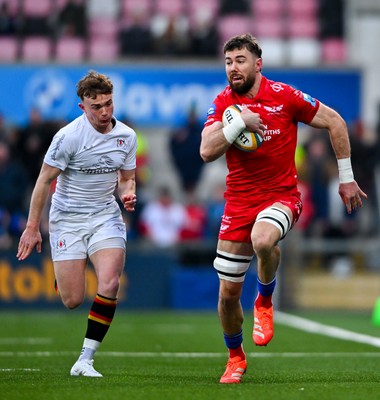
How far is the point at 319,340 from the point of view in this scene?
44.8 ft

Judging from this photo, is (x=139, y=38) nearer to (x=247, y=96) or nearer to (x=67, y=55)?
(x=67, y=55)

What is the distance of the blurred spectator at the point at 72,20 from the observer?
23531 millimetres

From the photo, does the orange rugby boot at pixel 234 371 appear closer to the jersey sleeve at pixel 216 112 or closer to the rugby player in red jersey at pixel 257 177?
the rugby player in red jersey at pixel 257 177

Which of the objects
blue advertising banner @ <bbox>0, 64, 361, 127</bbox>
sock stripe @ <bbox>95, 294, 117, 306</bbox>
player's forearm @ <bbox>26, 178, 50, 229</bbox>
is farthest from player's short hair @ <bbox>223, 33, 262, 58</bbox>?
blue advertising banner @ <bbox>0, 64, 361, 127</bbox>

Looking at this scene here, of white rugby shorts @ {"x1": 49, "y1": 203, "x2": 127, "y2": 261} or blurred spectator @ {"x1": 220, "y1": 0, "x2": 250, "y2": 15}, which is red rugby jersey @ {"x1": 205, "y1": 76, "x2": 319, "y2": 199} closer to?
white rugby shorts @ {"x1": 49, "y1": 203, "x2": 127, "y2": 261}

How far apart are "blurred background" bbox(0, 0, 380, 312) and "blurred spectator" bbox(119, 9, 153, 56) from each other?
0.02m

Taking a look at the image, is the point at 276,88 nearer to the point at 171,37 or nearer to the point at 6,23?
the point at 171,37

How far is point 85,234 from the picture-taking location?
913 cm

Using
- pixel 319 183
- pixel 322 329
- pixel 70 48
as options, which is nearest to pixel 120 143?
pixel 322 329

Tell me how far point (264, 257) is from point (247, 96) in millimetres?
1271

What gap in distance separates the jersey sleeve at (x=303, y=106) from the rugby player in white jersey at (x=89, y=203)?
4.55ft

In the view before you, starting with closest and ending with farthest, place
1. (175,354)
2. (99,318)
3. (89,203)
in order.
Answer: (99,318) < (89,203) < (175,354)

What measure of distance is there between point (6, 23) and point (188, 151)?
5.58 meters

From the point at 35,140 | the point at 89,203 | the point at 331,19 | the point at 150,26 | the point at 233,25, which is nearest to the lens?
the point at 89,203
